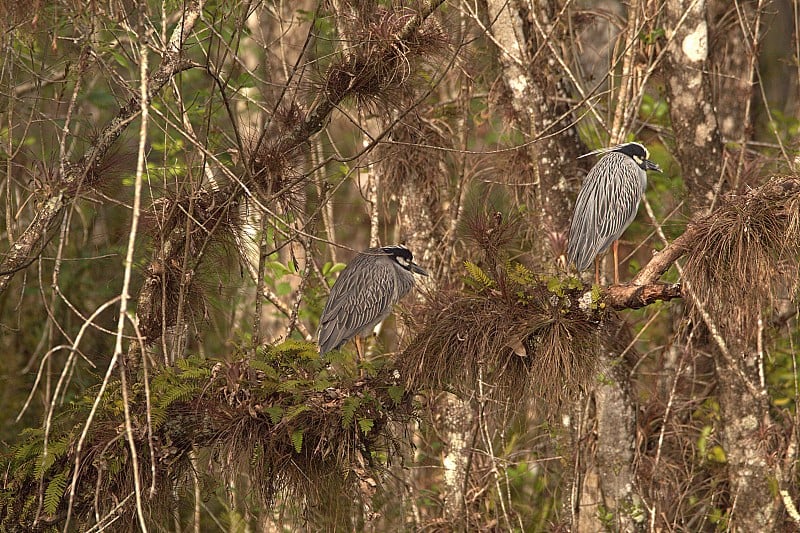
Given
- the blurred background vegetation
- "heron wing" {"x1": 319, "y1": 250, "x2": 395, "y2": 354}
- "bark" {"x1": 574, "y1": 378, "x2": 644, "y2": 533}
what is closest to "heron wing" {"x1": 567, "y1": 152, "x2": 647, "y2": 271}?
the blurred background vegetation

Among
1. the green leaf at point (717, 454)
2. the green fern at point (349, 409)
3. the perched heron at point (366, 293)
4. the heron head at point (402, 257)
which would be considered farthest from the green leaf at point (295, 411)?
the green leaf at point (717, 454)

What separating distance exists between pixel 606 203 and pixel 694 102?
3.62 ft

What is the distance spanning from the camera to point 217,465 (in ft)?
12.4

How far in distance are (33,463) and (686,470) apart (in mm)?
3643

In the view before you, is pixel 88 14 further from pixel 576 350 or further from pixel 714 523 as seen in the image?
pixel 714 523

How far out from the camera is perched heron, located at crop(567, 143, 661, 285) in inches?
164

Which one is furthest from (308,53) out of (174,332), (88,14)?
(174,332)

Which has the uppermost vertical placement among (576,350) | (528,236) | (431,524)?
(528,236)

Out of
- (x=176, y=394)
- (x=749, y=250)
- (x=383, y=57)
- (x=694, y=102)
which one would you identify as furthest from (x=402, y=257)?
(x=694, y=102)

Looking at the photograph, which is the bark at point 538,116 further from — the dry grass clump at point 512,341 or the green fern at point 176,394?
the green fern at point 176,394

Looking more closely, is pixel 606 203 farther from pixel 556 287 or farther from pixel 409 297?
pixel 409 297

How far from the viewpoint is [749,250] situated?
3391mm

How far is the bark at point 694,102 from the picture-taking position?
16.3 feet

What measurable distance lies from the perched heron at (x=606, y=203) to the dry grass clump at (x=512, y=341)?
577 millimetres
